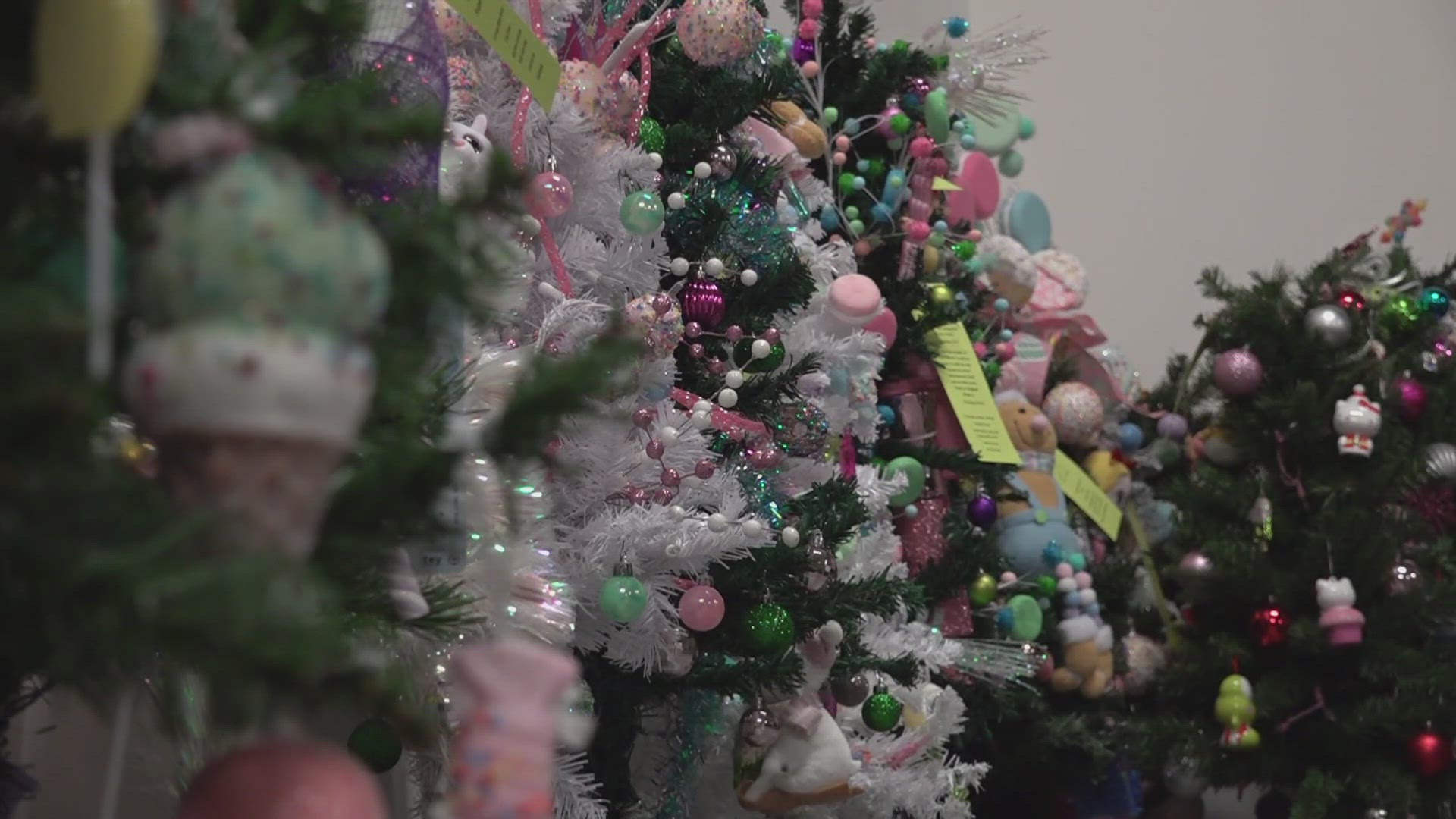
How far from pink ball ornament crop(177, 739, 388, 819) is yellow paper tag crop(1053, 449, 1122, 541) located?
4.84 ft

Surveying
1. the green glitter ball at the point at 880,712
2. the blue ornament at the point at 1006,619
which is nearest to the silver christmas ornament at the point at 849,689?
the green glitter ball at the point at 880,712

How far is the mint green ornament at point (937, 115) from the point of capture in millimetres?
1494

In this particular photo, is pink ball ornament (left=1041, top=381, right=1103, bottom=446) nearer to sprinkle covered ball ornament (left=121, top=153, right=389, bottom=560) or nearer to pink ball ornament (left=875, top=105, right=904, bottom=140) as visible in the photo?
pink ball ornament (left=875, top=105, right=904, bottom=140)

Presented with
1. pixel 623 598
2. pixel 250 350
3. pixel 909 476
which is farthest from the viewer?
pixel 909 476

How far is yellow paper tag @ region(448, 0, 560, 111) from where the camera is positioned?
0.79m

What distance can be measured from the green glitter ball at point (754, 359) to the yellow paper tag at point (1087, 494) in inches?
28.4

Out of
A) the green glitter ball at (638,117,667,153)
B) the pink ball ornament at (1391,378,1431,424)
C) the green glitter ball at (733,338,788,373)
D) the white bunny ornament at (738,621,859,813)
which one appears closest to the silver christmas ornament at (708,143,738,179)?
the green glitter ball at (638,117,667,153)

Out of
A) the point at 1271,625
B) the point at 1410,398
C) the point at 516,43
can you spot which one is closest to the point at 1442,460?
the point at 1410,398

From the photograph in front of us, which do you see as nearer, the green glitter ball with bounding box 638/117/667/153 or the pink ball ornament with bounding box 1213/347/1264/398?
the green glitter ball with bounding box 638/117/667/153

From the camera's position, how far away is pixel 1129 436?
1.89m

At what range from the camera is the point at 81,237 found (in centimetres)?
32

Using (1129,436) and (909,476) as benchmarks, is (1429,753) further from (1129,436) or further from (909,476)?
(909,476)

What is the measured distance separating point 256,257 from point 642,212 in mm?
719

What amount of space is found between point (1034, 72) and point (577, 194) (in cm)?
177
